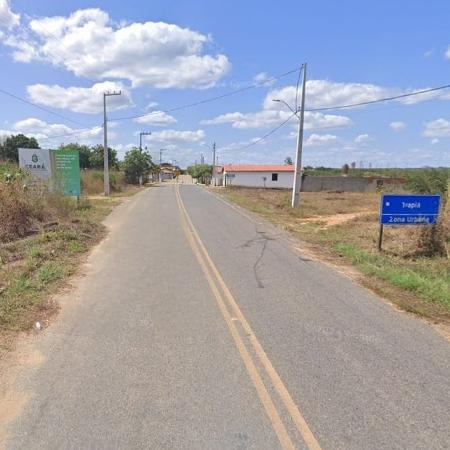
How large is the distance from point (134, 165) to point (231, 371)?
7026 centimetres

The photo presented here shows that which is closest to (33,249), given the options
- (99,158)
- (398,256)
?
(398,256)

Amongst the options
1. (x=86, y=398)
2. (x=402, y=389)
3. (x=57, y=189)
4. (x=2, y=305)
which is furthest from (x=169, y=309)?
(x=57, y=189)

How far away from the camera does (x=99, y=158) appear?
260 ft

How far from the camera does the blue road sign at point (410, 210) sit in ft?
39.7

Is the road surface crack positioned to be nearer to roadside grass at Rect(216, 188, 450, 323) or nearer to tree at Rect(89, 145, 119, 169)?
roadside grass at Rect(216, 188, 450, 323)

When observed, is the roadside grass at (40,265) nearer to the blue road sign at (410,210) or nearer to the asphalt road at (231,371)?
the asphalt road at (231,371)

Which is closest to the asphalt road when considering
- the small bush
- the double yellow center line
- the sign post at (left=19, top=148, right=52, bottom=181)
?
the double yellow center line

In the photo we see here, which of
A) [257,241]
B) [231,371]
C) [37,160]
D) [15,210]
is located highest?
[37,160]

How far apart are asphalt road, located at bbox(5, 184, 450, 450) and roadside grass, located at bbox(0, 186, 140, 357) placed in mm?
414

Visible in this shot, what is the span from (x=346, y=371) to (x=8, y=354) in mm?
3700

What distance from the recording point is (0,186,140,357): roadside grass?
6492 mm

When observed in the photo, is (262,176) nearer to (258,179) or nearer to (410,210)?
(258,179)

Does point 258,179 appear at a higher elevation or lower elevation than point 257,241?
lower

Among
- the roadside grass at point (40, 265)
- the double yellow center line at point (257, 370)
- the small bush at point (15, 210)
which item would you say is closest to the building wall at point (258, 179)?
the roadside grass at point (40, 265)
